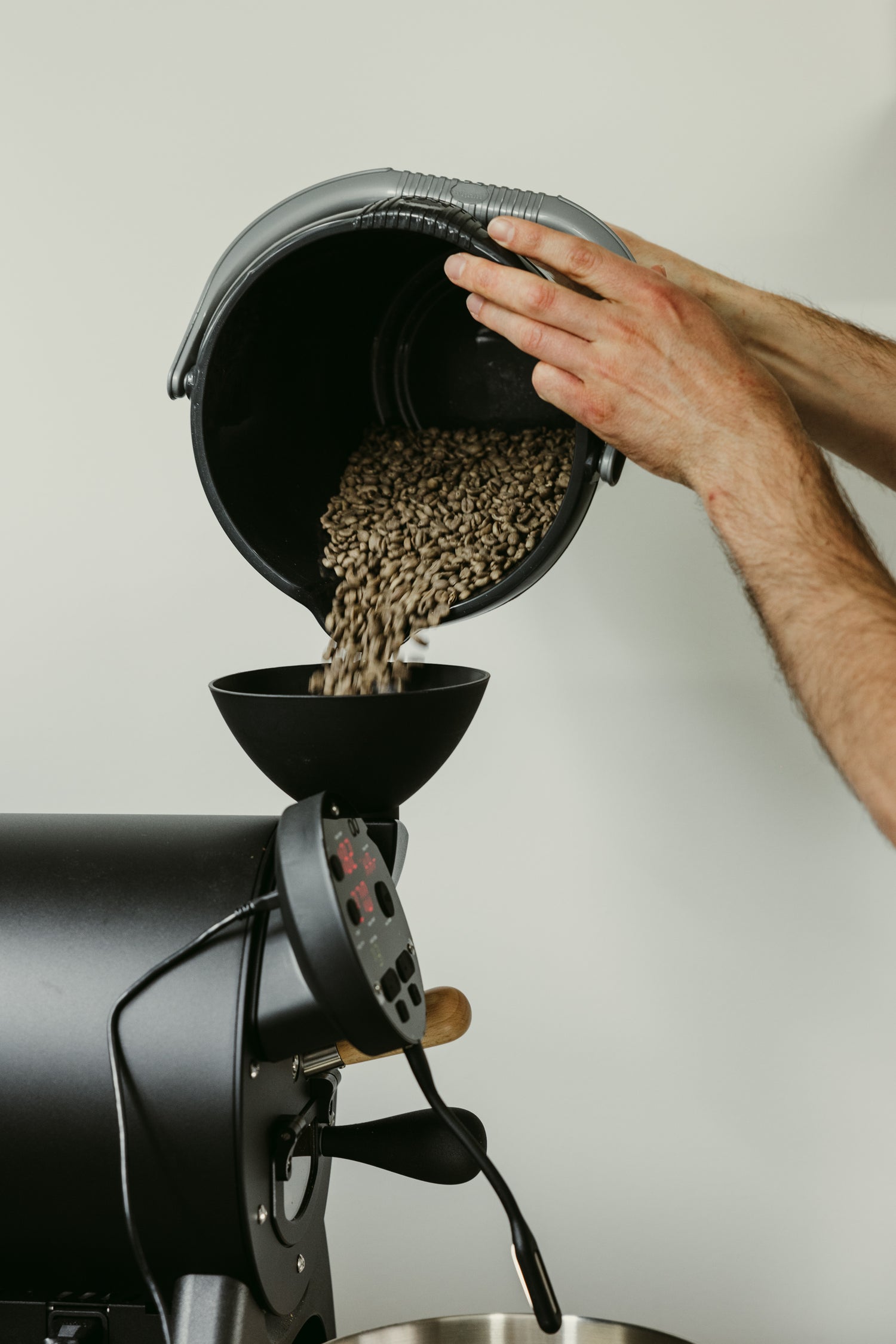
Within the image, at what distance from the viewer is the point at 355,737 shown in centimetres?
72

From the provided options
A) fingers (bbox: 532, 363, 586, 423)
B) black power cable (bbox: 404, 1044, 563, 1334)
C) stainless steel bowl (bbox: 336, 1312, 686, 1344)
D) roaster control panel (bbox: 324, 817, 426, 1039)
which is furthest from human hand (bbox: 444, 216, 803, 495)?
stainless steel bowl (bbox: 336, 1312, 686, 1344)

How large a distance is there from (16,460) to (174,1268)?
40.9 inches

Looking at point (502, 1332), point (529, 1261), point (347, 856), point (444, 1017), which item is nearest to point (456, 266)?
point (347, 856)

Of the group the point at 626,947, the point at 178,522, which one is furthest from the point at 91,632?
the point at 626,947

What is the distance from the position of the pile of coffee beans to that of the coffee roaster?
45 millimetres

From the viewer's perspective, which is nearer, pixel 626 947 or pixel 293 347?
pixel 293 347

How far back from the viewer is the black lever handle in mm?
709

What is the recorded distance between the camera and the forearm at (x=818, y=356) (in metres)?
1.08

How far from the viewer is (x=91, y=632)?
139cm

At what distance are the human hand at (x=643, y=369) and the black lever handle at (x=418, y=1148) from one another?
0.50 metres

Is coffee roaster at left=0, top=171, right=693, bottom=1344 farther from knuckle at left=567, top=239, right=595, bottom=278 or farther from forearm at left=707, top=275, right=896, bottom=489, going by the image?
forearm at left=707, top=275, right=896, bottom=489

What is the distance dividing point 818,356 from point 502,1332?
961mm

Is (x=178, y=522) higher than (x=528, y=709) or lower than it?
higher

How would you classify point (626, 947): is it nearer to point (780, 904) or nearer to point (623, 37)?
point (780, 904)
